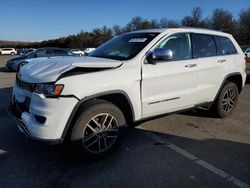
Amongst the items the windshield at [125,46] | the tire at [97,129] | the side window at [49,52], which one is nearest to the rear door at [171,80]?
the windshield at [125,46]

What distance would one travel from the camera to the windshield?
4070 millimetres

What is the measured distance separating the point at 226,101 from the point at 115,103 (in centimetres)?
282

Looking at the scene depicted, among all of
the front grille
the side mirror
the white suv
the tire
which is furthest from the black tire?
the front grille

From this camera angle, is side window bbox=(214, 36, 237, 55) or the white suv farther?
side window bbox=(214, 36, 237, 55)

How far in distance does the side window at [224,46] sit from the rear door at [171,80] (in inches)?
36.9

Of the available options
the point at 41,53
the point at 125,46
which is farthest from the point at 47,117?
the point at 41,53

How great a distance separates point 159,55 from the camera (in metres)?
3.80

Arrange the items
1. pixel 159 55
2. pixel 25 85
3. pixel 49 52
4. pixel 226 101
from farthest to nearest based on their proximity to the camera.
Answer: pixel 49 52, pixel 226 101, pixel 159 55, pixel 25 85

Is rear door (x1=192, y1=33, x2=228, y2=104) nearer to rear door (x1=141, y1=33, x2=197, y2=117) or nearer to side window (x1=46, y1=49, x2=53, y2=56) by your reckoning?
rear door (x1=141, y1=33, x2=197, y2=117)

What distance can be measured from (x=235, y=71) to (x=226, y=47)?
0.53 m

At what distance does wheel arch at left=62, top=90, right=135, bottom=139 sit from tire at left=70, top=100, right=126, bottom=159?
0.07 metres

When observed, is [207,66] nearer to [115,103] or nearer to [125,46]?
[125,46]

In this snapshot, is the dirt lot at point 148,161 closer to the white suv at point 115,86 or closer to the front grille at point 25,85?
the white suv at point 115,86

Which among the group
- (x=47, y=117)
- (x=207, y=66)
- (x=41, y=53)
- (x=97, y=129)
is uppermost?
(x=41, y=53)
